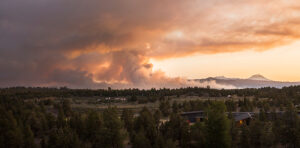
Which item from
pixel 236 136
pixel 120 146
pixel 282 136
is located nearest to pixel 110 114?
pixel 120 146

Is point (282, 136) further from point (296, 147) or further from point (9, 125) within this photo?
point (9, 125)

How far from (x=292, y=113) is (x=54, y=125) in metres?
68.7

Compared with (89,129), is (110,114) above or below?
above

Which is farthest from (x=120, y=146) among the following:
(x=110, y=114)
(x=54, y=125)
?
(x=54, y=125)

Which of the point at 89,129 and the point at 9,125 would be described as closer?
the point at 9,125

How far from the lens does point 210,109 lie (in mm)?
61375

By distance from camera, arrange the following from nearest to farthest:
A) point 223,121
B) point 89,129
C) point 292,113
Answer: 1. point 223,121
2. point 292,113
3. point 89,129

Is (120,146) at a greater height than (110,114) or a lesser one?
lesser

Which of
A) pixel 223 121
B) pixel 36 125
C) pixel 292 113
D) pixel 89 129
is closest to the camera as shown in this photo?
pixel 223 121

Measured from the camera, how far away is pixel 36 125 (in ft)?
284

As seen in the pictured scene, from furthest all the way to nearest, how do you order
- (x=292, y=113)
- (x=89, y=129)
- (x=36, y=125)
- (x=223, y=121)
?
(x=36, y=125), (x=89, y=129), (x=292, y=113), (x=223, y=121)

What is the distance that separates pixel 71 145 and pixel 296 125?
162 feet

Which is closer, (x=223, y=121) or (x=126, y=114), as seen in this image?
(x=223, y=121)

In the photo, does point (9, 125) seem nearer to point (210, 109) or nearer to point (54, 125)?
point (54, 125)
